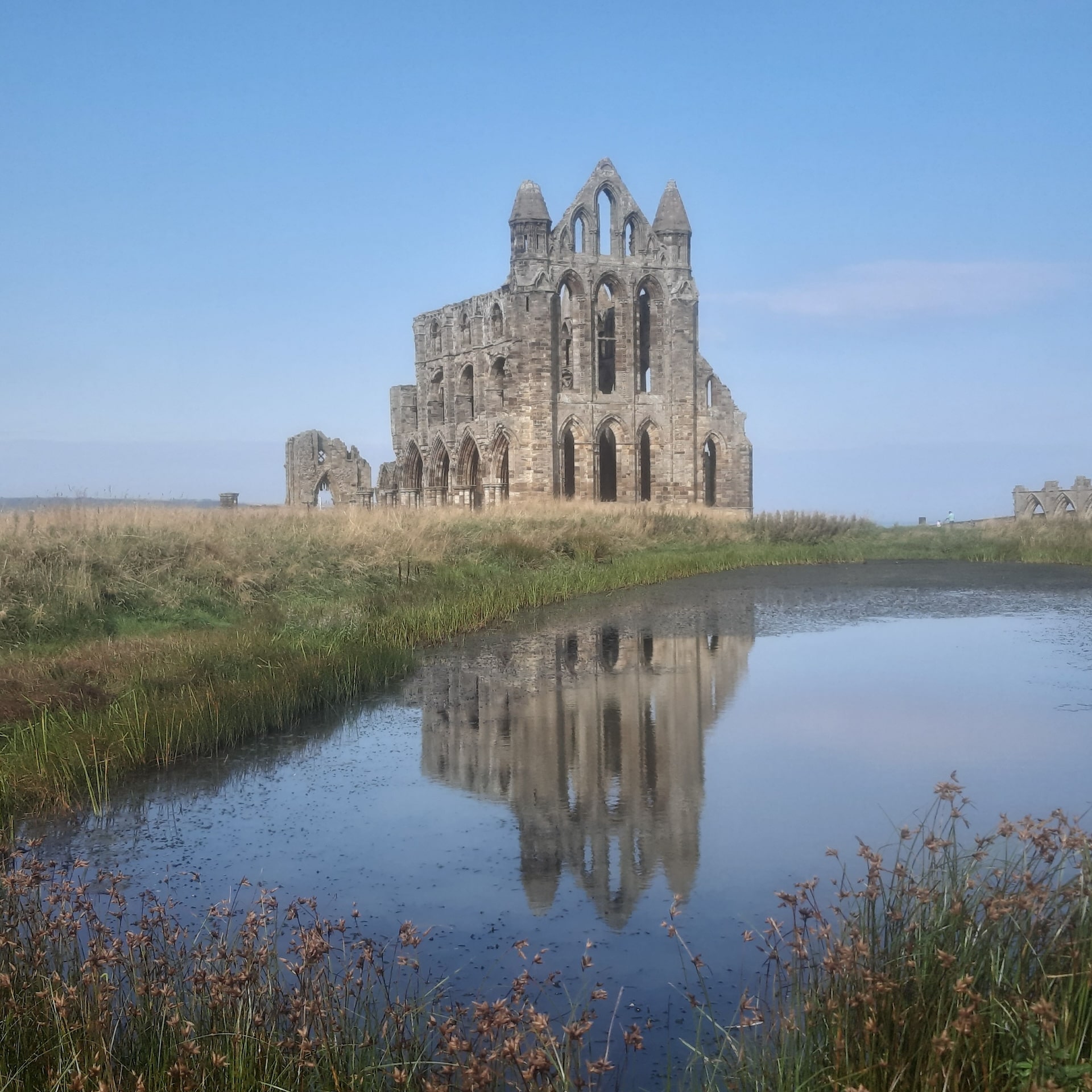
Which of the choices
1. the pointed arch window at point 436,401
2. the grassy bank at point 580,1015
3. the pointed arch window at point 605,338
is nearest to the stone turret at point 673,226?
the pointed arch window at point 605,338

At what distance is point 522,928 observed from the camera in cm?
555

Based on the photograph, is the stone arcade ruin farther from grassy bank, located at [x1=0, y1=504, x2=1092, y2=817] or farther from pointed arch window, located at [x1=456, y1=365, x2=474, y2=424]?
pointed arch window, located at [x1=456, y1=365, x2=474, y2=424]

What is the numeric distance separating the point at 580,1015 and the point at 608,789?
11.2 ft

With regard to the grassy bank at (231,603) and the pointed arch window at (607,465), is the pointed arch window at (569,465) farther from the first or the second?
the grassy bank at (231,603)

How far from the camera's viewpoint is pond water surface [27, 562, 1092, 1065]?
5766mm

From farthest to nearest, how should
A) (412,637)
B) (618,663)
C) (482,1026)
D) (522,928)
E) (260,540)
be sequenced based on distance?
(260,540), (412,637), (618,663), (522,928), (482,1026)

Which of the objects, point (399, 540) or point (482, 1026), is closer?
point (482, 1026)

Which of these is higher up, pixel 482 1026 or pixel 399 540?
pixel 399 540

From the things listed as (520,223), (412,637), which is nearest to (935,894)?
(412,637)

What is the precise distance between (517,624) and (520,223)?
27421 mm

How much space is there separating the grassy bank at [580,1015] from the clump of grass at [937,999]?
12mm

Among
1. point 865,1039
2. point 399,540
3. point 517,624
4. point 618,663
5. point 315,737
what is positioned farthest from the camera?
point 399,540

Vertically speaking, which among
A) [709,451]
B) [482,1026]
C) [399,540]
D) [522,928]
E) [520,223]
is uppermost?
[520,223]

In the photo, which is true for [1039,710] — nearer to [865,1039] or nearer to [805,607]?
[865,1039]
